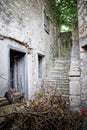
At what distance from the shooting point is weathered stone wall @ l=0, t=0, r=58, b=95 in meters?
4.53

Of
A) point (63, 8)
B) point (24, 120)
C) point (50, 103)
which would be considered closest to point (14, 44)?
point (50, 103)

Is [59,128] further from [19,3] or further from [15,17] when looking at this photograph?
[19,3]

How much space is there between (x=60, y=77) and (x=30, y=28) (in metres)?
2.85

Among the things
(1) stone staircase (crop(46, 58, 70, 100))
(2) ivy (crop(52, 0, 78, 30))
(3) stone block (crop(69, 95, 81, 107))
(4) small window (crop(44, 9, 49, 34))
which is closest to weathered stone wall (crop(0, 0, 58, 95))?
(4) small window (crop(44, 9, 49, 34))

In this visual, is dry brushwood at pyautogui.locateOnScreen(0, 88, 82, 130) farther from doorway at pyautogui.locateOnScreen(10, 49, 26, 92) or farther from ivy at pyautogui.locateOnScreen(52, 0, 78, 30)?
ivy at pyautogui.locateOnScreen(52, 0, 78, 30)

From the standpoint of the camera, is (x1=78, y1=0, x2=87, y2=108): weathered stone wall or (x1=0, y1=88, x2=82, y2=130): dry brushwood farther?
(x1=78, y1=0, x2=87, y2=108): weathered stone wall

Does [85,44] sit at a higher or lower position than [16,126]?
higher

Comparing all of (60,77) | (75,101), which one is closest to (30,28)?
(60,77)

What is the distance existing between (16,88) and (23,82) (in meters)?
0.36

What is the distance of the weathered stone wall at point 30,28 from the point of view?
14.9 ft

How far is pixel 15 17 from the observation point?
496cm

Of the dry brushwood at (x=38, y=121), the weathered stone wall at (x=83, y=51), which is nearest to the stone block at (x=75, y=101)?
the weathered stone wall at (x=83, y=51)

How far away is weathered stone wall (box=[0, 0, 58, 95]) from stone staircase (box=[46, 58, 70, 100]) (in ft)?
1.29

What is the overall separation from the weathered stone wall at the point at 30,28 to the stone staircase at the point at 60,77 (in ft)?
1.29
